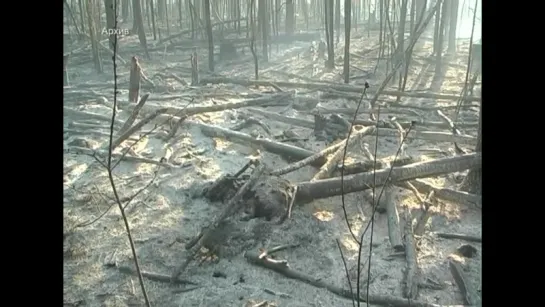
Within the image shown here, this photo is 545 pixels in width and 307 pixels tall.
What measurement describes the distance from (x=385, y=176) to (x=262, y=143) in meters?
2.23

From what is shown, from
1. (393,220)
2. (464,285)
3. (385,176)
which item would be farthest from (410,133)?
(464,285)

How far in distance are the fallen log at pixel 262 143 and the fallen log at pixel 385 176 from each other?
92 cm

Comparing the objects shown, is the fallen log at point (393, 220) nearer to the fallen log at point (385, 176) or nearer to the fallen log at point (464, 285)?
the fallen log at point (385, 176)

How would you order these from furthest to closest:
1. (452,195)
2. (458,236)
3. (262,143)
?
(262,143) < (452,195) < (458,236)

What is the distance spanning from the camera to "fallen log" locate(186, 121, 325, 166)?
6.68 metres

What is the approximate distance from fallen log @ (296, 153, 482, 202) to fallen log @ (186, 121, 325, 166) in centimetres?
92

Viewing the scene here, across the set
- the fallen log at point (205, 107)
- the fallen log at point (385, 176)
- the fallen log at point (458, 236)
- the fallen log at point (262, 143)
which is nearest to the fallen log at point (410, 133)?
the fallen log at point (205, 107)

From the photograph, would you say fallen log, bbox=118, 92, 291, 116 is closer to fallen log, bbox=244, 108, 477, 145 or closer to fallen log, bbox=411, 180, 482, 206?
fallen log, bbox=244, 108, 477, 145

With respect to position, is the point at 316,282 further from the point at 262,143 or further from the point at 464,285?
the point at 262,143

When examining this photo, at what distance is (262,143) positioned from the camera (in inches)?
283

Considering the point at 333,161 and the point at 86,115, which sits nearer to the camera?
the point at 333,161
